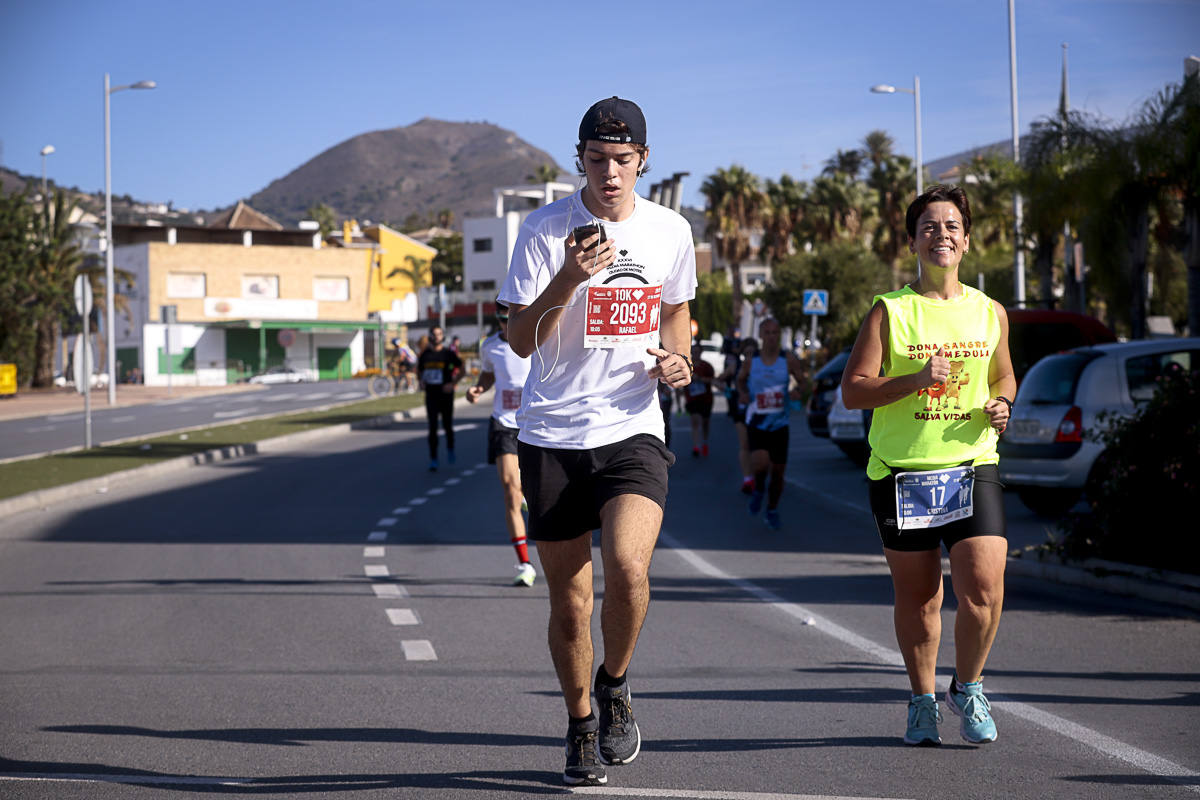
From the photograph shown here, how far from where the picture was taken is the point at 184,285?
87.0 m

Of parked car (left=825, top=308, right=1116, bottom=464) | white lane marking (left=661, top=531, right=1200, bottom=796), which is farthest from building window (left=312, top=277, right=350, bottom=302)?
white lane marking (left=661, top=531, right=1200, bottom=796)

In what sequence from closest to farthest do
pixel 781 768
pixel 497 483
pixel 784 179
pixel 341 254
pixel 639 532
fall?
pixel 639 532 → pixel 781 768 → pixel 497 483 → pixel 784 179 → pixel 341 254

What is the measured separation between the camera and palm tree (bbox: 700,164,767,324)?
7275cm

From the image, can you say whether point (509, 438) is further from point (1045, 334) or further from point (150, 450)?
point (150, 450)

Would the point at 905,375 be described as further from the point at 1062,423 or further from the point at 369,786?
the point at 1062,423

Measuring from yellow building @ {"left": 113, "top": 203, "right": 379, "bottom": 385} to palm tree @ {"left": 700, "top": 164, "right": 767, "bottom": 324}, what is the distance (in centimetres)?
2625

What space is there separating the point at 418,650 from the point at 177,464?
15530mm

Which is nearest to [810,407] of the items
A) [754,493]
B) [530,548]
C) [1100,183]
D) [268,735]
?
[1100,183]

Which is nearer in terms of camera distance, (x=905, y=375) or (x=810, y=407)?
(x=905, y=375)

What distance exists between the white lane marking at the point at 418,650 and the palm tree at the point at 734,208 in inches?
2594

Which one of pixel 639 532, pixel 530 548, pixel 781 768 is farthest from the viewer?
pixel 530 548

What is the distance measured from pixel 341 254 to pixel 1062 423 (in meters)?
82.2

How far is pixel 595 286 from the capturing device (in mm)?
4738

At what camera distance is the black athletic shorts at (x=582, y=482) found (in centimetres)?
477
